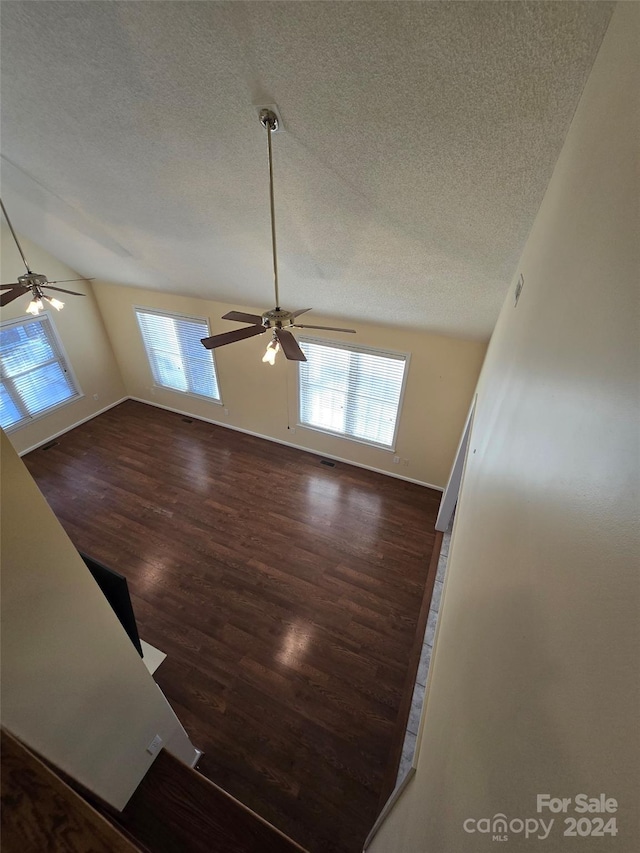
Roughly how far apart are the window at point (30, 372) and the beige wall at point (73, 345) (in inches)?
4.7

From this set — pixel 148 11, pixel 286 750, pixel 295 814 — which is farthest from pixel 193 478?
pixel 148 11

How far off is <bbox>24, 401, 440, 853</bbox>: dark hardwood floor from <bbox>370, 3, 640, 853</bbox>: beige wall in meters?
1.52

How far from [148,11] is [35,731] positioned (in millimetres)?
2874

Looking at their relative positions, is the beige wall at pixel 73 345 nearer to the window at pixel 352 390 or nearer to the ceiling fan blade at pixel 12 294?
the ceiling fan blade at pixel 12 294

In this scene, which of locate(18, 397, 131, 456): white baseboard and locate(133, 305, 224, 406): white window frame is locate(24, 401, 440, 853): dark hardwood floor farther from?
locate(133, 305, 224, 406): white window frame

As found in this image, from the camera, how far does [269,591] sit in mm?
3652

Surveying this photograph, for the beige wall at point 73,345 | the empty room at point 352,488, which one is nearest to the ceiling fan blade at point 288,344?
the empty room at point 352,488

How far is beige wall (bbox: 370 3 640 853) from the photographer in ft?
1.43

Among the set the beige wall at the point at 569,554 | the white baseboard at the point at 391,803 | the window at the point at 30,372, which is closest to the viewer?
the beige wall at the point at 569,554

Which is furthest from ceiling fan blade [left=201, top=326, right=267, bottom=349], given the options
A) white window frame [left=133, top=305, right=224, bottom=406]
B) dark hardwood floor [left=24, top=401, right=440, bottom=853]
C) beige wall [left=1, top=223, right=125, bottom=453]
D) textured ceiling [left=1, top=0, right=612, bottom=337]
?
beige wall [left=1, top=223, right=125, bottom=453]

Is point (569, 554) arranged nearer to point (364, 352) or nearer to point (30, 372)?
point (364, 352)

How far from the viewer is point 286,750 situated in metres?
2.61

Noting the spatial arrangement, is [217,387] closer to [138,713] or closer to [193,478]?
[193,478]

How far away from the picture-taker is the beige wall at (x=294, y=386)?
171 inches
